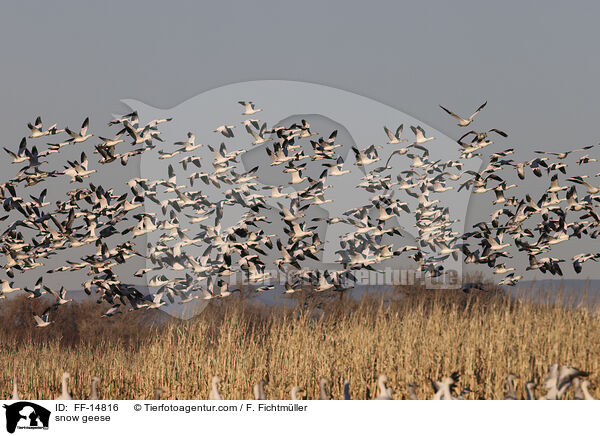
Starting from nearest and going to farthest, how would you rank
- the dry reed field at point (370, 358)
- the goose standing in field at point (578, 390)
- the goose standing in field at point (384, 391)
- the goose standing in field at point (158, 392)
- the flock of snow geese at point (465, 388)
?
1. the flock of snow geese at point (465, 388)
2. the goose standing in field at point (578, 390)
3. the goose standing in field at point (384, 391)
4. the dry reed field at point (370, 358)
5. the goose standing in field at point (158, 392)

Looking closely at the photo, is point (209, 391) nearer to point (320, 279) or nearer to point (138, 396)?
point (138, 396)

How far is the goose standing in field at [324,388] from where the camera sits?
588 inches

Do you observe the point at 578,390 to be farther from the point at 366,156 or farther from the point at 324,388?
the point at 366,156

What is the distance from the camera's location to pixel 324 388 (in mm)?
15234

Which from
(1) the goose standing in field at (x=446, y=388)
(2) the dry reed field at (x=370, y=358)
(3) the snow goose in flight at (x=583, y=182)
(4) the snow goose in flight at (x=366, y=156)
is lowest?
(1) the goose standing in field at (x=446, y=388)

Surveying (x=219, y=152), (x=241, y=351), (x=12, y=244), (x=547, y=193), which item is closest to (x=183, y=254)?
(x=219, y=152)

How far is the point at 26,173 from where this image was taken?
21797mm

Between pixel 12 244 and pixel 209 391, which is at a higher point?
pixel 12 244

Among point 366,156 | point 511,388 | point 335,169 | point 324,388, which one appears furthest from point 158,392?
point 366,156

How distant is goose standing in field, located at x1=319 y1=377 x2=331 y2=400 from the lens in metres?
14.9

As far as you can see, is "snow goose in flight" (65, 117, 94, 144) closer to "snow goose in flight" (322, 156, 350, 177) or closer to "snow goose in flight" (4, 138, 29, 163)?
"snow goose in flight" (4, 138, 29, 163)

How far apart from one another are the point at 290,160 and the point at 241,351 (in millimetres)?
6889

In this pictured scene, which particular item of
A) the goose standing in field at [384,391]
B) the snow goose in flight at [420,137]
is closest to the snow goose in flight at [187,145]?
the snow goose in flight at [420,137]

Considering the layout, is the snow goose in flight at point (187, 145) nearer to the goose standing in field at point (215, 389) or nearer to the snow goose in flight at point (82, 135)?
the snow goose in flight at point (82, 135)
